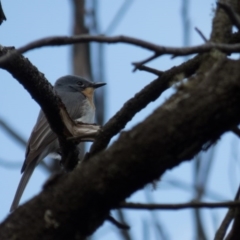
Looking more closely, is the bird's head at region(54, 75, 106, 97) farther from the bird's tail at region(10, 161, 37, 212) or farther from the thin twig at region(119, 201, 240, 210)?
the thin twig at region(119, 201, 240, 210)

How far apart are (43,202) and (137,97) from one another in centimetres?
103

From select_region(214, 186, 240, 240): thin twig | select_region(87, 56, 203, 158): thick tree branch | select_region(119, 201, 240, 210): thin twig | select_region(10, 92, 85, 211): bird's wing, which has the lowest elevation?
select_region(119, 201, 240, 210): thin twig

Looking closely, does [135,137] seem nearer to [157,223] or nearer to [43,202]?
[43,202]

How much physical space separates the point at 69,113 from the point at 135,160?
4865 mm

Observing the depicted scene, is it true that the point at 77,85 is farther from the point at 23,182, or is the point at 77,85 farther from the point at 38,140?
the point at 23,182

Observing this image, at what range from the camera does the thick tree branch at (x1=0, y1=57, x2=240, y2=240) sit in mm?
1859

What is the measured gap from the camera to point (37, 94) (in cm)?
337

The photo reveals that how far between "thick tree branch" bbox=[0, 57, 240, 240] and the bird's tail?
3649 mm

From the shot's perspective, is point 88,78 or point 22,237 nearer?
point 22,237

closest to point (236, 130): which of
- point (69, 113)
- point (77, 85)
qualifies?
point (69, 113)

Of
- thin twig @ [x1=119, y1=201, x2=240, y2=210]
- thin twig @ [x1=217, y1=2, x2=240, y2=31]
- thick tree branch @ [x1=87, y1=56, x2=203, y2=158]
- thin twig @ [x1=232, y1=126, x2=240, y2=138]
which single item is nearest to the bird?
thick tree branch @ [x1=87, y1=56, x2=203, y2=158]

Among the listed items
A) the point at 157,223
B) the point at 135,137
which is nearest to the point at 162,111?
the point at 135,137

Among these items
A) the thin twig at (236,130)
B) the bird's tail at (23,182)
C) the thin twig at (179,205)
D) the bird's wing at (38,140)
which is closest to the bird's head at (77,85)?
the bird's wing at (38,140)

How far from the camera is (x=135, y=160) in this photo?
1896 mm
